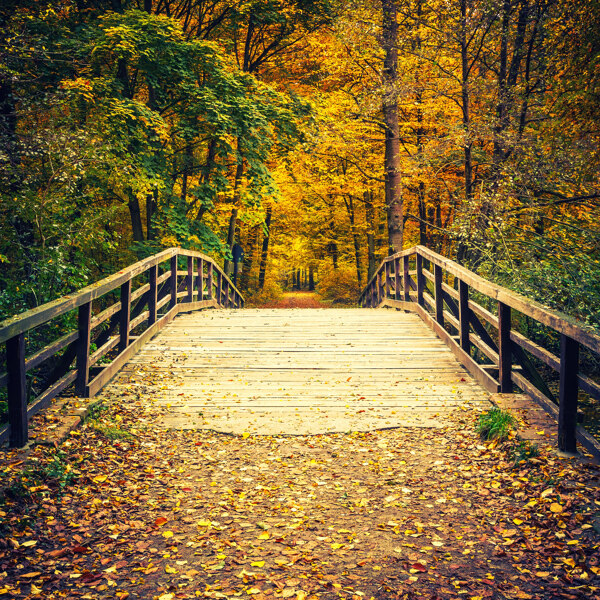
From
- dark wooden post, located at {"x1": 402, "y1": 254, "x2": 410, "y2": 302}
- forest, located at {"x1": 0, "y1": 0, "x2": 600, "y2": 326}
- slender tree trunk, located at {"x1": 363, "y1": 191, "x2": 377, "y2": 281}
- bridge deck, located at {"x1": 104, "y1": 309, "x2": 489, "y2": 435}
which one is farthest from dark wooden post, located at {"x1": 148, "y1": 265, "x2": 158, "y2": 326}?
slender tree trunk, located at {"x1": 363, "y1": 191, "x2": 377, "y2": 281}

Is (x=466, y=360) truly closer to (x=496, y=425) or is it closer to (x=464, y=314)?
(x=464, y=314)

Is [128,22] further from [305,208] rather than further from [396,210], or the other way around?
[305,208]

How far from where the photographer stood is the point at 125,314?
21.0 ft

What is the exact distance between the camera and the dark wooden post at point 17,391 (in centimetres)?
368

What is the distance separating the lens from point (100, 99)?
33.1ft

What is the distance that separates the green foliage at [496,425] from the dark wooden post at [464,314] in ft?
5.77

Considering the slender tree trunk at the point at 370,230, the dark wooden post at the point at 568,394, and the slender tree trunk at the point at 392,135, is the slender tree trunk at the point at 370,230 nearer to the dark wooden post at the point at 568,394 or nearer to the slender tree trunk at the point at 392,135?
the slender tree trunk at the point at 392,135

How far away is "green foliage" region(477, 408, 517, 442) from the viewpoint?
14.4ft

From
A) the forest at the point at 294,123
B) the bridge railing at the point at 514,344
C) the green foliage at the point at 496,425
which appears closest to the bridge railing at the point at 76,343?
the forest at the point at 294,123

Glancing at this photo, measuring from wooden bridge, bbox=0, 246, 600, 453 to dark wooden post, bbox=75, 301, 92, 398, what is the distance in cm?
1

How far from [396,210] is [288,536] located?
35.9 feet

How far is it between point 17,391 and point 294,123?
1114 centimetres

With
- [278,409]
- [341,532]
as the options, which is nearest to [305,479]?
[341,532]

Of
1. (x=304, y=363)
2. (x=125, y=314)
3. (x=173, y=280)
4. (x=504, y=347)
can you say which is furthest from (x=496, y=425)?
(x=173, y=280)
